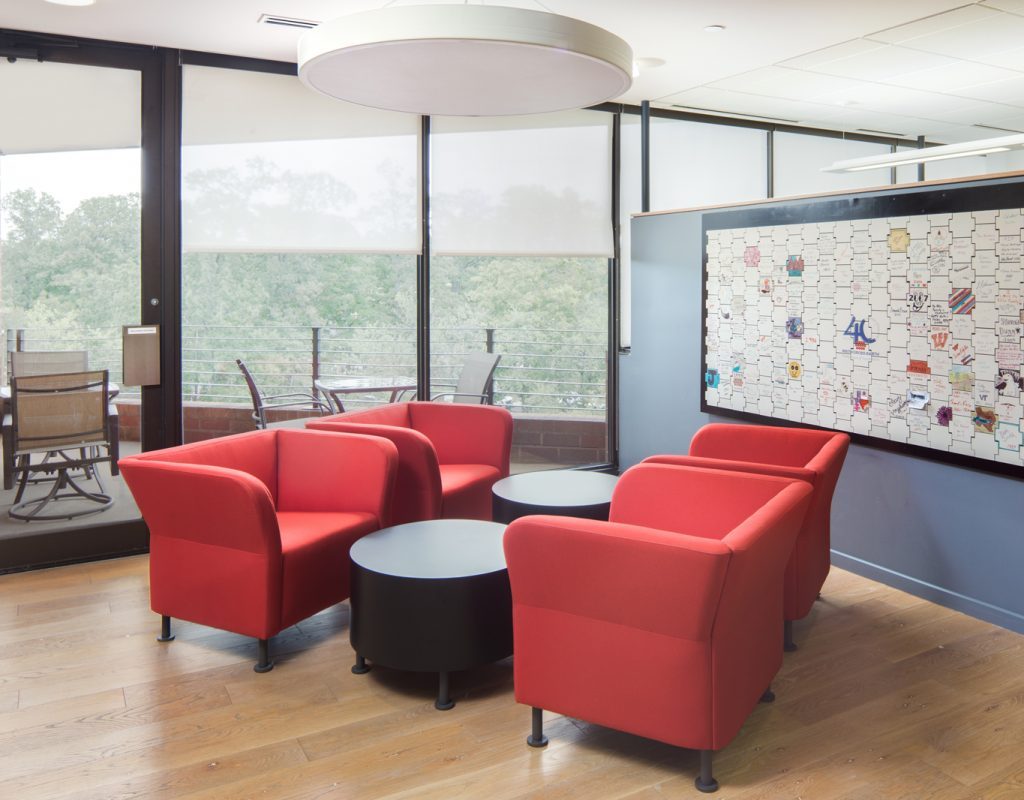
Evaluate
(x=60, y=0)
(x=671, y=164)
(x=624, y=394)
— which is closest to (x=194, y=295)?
(x=60, y=0)

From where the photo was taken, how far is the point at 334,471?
3783 millimetres

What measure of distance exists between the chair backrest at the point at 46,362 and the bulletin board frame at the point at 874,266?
3537mm

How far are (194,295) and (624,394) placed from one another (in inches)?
113

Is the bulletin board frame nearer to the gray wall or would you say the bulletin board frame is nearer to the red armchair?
the gray wall

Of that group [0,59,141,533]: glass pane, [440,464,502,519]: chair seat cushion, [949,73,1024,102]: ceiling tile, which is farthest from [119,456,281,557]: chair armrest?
[949,73,1024,102]: ceiling tile

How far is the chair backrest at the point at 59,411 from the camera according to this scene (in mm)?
4387

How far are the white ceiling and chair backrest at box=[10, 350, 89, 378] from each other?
164 cm

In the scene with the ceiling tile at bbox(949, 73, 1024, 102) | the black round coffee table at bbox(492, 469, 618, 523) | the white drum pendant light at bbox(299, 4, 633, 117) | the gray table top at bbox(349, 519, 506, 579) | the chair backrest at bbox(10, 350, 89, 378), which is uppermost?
the ceiling tile at bbox(949, 73, 1024, 102)

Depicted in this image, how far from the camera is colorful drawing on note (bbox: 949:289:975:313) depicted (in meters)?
3.59

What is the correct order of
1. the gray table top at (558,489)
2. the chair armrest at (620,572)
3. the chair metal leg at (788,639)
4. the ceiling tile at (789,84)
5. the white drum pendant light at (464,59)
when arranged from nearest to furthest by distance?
the chair armrest at (620,572)
the white drum pendant light at (464,59)
the chair metal leg at (788,639)
the gray table top at (558,489)
the ceiling tile at (789,84)

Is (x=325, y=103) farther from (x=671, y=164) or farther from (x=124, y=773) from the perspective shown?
(x=124, y=773)

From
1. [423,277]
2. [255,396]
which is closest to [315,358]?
[255,396]

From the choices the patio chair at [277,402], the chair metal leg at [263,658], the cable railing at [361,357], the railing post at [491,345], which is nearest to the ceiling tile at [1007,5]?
the cable railing at [361,357]

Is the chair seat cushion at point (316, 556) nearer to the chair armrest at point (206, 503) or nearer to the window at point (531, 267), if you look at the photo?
the chair armrest at point (206, 503)
